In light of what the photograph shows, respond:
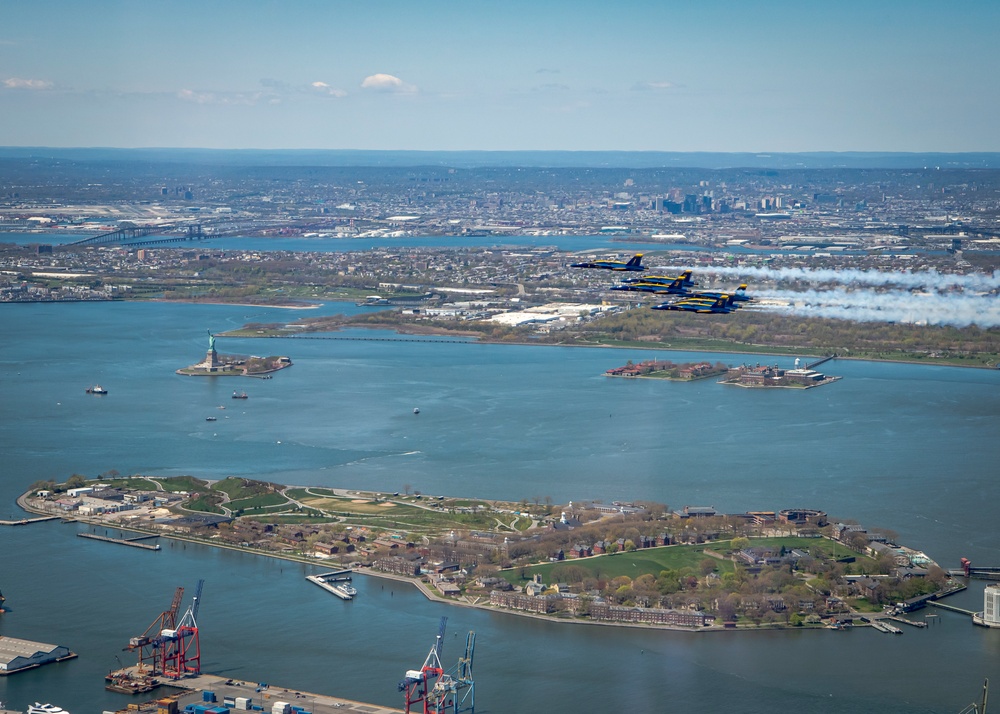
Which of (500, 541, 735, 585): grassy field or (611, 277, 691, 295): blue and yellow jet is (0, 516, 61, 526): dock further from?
(611, 277, 691, 295): blue and yellow jet

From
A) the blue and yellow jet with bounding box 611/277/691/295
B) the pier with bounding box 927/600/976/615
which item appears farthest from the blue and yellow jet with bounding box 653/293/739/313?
the pier with bounding box 927/600/976/615

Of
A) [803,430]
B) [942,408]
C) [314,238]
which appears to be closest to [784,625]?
[803,430]

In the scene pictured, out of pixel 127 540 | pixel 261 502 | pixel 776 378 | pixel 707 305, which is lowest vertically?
pixel 127 540

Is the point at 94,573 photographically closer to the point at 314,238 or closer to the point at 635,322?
the point at 635,322

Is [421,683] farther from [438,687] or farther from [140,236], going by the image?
[140,236]

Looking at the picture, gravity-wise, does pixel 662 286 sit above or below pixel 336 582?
above

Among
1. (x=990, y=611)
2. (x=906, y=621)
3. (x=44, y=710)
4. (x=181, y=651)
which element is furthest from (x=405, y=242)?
(x=44, y=710)

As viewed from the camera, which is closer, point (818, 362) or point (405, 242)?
point (818, 362)
